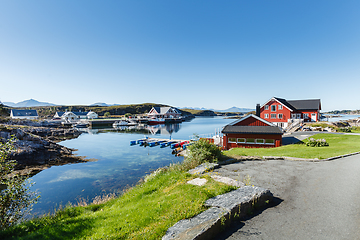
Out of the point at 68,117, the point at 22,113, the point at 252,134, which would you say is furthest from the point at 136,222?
the point at 22,113

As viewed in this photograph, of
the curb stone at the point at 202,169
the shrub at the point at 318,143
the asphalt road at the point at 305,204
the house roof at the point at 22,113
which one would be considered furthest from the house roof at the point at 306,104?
the house roof at the point at 22,113

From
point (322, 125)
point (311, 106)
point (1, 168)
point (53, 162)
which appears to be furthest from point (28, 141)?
point (311, 106)

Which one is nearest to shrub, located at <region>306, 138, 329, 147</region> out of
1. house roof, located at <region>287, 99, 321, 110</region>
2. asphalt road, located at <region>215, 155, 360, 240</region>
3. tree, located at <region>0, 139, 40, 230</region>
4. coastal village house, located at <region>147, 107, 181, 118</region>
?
asphalt road, located at <region>215, 155, 360, 240</region>

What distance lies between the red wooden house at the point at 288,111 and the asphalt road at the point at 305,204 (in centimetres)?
3806

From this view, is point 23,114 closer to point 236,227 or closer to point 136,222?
point 136,222

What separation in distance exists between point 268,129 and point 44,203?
2874 cm

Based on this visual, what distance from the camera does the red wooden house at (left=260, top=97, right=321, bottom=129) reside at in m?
44.6

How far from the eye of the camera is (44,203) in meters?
16.1

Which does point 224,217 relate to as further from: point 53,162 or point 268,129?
point 53,162

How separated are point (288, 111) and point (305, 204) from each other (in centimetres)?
4568

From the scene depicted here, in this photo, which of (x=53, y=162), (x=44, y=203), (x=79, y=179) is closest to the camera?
(x=44, y=203)

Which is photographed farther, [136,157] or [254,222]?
[136,157]

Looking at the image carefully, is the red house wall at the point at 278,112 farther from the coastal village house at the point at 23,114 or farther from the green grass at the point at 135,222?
the coastal village house at the point at 23,114

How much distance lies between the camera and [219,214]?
5031 millimetres
